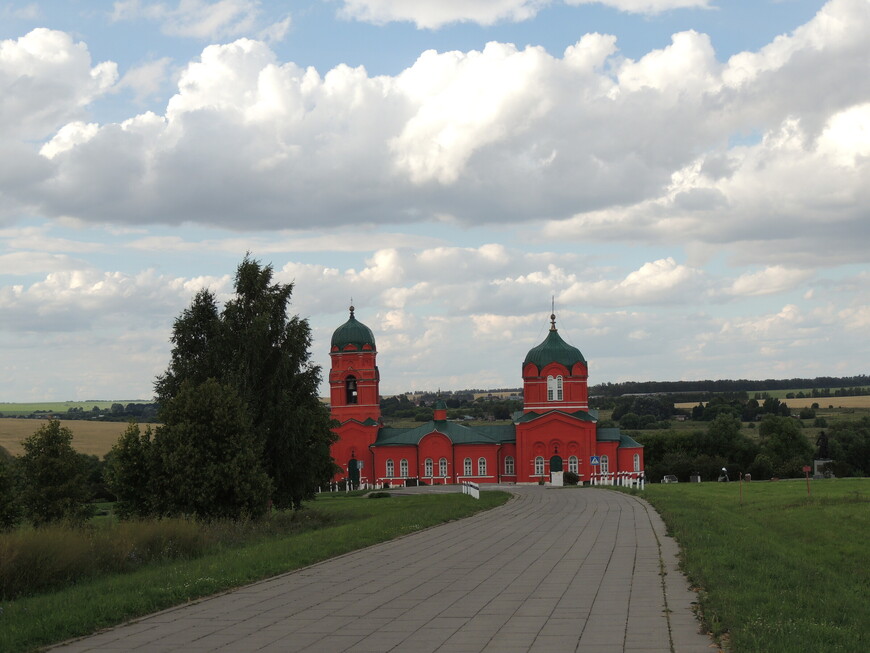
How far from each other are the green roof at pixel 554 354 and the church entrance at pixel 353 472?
48.3ft

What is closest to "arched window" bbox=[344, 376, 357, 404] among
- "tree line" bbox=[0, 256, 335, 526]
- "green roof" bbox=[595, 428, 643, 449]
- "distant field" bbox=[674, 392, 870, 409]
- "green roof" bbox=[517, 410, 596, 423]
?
"green roof" bbox=[517, 410, 596, 423]

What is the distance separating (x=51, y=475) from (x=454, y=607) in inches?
1241

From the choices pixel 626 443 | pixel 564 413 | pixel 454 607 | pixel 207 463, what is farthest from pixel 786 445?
pixel 454 607

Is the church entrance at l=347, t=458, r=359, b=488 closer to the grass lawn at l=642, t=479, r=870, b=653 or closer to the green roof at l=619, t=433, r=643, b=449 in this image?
the green roof at l=619, t=433, r=643, b=449

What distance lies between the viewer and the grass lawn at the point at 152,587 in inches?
486

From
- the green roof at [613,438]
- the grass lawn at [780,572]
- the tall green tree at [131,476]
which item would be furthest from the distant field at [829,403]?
the tall green tree at [131,476]

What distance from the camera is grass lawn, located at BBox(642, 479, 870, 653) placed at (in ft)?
36.6

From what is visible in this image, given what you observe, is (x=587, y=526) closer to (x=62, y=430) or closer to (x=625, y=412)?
(x=62, y=430)

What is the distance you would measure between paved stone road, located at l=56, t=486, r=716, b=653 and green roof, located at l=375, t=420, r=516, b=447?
50.0 meters

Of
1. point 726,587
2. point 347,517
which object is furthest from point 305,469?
point 726,587

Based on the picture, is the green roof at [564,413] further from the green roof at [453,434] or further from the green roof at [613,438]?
the green roof at [453,434]

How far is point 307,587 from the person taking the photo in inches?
635

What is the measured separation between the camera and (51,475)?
134ft

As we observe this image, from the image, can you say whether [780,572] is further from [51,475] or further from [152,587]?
[51,475]
